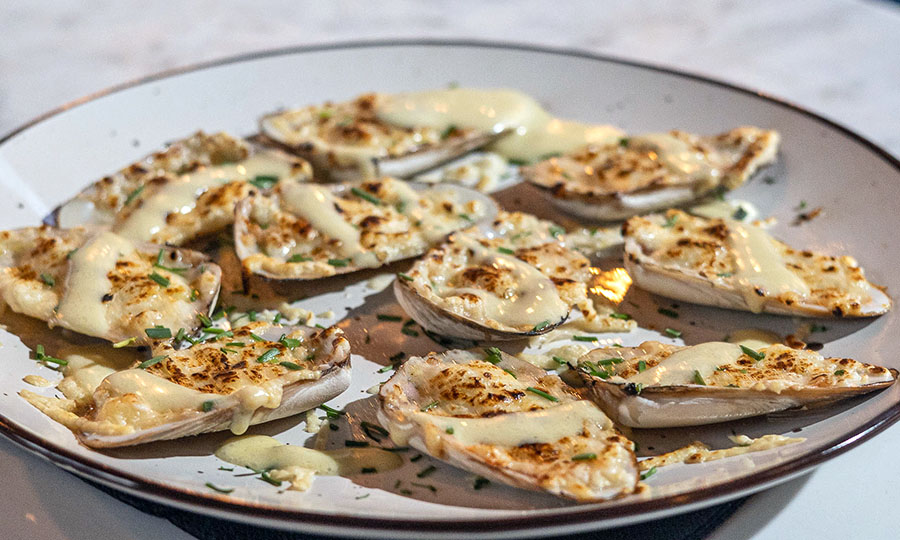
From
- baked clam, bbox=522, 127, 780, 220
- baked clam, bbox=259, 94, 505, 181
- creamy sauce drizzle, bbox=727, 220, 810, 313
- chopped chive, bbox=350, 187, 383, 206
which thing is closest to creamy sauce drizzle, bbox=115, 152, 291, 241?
baked clam, bbox=259, 94, 505, 181

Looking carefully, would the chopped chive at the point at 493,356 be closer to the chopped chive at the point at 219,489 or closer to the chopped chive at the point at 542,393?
the chopped chive at the point at 542,393

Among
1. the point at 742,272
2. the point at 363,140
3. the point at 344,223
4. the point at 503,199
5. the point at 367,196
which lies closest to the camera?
the point at 742,272

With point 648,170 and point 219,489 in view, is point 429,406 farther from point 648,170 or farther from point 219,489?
point 648,170

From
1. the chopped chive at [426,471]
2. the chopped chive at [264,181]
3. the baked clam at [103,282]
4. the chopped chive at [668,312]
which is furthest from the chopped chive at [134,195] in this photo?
the chopped chive at [668,312]

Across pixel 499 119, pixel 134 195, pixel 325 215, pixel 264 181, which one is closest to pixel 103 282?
pixel 134 195

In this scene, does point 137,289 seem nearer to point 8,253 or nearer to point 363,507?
point 8,253

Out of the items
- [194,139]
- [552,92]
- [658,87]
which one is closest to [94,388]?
[194,139]

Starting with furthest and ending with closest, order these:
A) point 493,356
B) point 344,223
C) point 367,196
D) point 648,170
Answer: point 648,170, point 367,196, point 344,223, point 493,356
